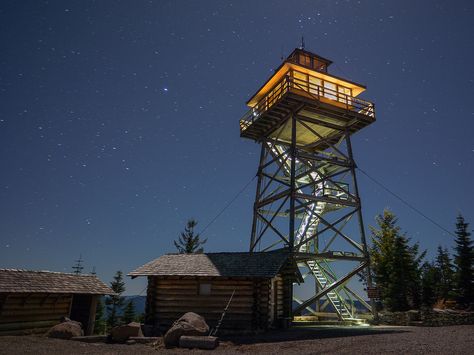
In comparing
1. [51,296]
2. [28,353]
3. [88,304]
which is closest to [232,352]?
[28,353]

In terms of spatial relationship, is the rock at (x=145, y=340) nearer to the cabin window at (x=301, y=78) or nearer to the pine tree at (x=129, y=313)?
the cabin window at (x=301, y=78)

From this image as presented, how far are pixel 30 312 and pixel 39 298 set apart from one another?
29.9 inches

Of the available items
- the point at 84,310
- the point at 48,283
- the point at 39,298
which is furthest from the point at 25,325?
the point at 84,310

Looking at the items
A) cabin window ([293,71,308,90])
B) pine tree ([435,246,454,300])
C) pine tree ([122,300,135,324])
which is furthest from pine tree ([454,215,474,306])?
pine tree ([122,300,135,324])

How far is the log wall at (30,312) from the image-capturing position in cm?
1595

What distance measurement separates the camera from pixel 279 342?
1340 centimetres

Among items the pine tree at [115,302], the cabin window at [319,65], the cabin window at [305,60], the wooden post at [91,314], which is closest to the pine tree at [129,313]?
the pine tree at [115,302]

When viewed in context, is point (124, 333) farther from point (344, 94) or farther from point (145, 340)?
point (344, 94)

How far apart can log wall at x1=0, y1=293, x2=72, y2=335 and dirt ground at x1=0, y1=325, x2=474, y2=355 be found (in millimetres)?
1101

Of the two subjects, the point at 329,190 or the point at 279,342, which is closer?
the point at 279,342

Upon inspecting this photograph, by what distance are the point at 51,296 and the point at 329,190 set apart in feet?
58.4

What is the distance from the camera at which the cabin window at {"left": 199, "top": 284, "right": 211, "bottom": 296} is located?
18.2 metres

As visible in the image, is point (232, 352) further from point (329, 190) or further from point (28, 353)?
point (329, 190)

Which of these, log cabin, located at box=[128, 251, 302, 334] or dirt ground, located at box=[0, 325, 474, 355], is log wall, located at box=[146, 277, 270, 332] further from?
dirt ground, located at box=[0, 325, 474, 355]
